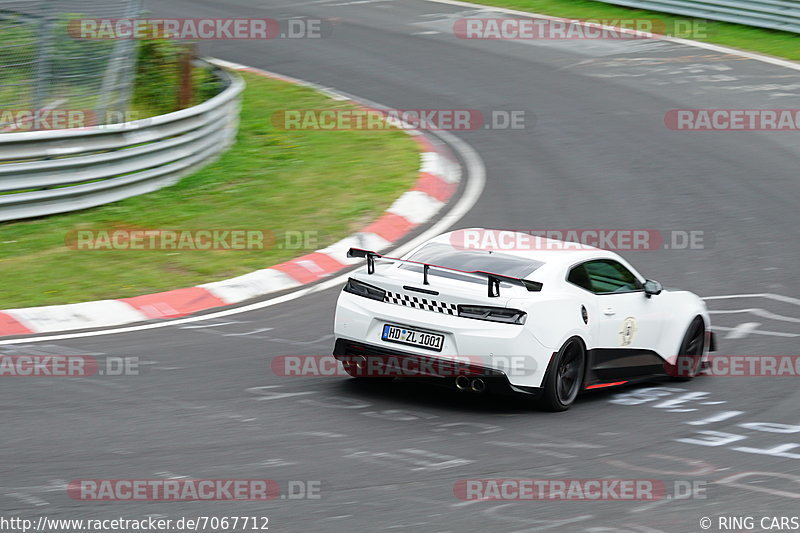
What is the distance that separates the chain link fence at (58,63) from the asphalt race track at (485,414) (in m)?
4.59

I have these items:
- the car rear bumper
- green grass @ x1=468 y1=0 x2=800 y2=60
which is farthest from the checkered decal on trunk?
green grass @ x1=468 y1=0 x2=800 y2=60

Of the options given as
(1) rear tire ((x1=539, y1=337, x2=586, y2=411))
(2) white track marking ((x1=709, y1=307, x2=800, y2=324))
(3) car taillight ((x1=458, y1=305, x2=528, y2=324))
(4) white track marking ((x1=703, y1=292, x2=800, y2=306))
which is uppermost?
(3) car taillight ((x1=458, y1=305, x2=528, y2=324))

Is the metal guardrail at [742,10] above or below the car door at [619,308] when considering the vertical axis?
above

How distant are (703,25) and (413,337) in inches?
797

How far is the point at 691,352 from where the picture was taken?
385 inches

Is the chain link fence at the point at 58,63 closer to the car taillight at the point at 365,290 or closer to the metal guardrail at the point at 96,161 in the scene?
the metal guardrail at the point at 96,161

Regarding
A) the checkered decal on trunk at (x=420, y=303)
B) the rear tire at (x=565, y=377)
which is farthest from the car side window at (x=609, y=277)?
the checkered decal on trunk at (x=420, y=303)

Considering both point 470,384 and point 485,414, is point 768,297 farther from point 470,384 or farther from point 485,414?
point 470,384

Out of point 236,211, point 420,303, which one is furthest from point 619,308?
point 236,211

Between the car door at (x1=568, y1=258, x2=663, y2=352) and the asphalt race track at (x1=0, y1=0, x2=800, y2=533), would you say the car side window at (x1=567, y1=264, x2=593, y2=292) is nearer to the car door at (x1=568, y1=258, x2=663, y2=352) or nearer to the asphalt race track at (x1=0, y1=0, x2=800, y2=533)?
Result: the car door at (x1=568, y1=258, x2=663, y2=352)

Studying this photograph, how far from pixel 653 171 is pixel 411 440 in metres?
10.2

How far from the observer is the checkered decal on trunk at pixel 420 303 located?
798 centimetres

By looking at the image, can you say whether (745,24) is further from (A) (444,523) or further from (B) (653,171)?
(A) (444,523)

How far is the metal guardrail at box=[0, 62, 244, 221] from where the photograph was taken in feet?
42.7
